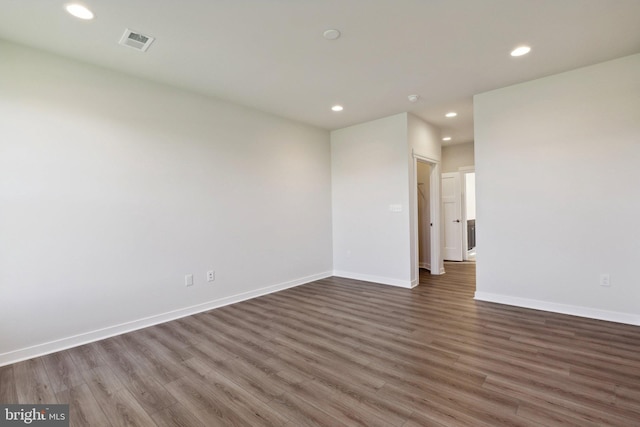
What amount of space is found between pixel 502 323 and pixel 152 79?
15.4 feet

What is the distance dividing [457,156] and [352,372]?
603 centimetres

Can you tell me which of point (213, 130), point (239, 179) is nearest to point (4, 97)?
point (213, 130)

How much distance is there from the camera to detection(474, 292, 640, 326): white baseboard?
3.04 m

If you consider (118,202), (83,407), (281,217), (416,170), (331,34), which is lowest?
(83,407)

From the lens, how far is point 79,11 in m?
2.17

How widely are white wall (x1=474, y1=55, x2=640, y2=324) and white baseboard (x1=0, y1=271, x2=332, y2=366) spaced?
3345 mm

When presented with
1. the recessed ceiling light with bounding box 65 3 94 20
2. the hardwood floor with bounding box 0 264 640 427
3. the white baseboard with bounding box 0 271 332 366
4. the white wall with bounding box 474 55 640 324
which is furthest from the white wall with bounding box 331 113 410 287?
the recessed ceiling light with bounding box 65 3 94 20

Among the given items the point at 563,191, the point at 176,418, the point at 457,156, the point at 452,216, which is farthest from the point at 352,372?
the point at 457,156

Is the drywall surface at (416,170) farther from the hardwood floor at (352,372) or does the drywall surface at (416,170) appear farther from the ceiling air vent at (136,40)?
the ceiling air vent at (136,40)

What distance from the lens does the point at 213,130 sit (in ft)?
12.7

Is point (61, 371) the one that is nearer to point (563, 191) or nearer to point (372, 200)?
point (372, 200)

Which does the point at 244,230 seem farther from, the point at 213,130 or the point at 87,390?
the point at 87,390

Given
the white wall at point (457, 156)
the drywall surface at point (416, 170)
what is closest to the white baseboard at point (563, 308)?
the drywall surface at point (416, 170)

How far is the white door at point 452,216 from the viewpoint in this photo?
6.80 m
